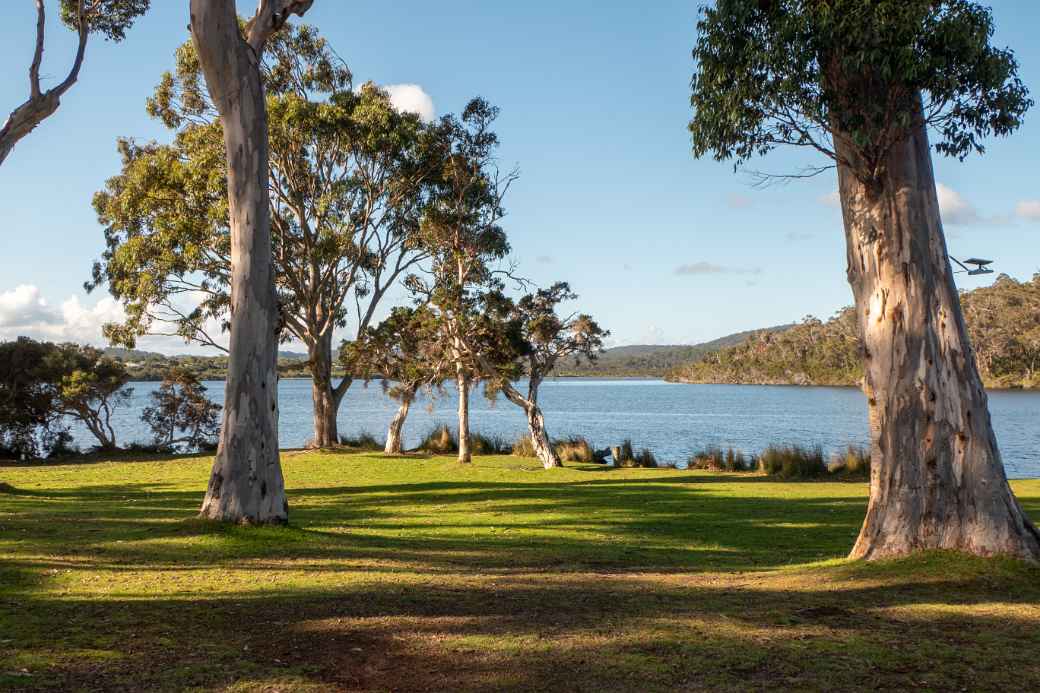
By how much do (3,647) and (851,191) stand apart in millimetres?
8061

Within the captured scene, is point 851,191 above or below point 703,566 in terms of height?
above

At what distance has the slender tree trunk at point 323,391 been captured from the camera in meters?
27.3

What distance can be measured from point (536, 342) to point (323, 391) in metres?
6.98

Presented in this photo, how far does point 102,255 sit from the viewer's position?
30.5 meters

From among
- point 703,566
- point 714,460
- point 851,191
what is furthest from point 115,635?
point 714,460

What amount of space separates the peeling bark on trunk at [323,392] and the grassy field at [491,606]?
14.0m

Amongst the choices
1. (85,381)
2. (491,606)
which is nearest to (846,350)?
(85,381)

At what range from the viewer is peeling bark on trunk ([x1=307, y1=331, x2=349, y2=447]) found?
27.3 m

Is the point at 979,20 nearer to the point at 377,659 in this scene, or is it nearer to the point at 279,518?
the point at 377,659

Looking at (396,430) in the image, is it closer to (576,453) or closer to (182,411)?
(576,453)

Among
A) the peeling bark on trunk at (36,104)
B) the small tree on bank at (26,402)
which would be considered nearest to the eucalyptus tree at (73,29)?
the peeling bark on trunk at (36,104)

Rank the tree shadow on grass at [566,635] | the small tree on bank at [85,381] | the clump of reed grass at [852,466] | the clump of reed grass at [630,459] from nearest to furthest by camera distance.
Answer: the tree shadow on grass at [566,635], the clump of reed grass at [852,466], the clump of reed grass at [630,459], the small tree on bank at [85,381]

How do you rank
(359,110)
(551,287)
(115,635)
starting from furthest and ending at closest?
(551,287)
(359,110)
(115,635)

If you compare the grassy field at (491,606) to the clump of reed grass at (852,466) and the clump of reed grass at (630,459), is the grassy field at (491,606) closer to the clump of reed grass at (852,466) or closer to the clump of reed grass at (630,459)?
the clump of reed grass at (852,466)
